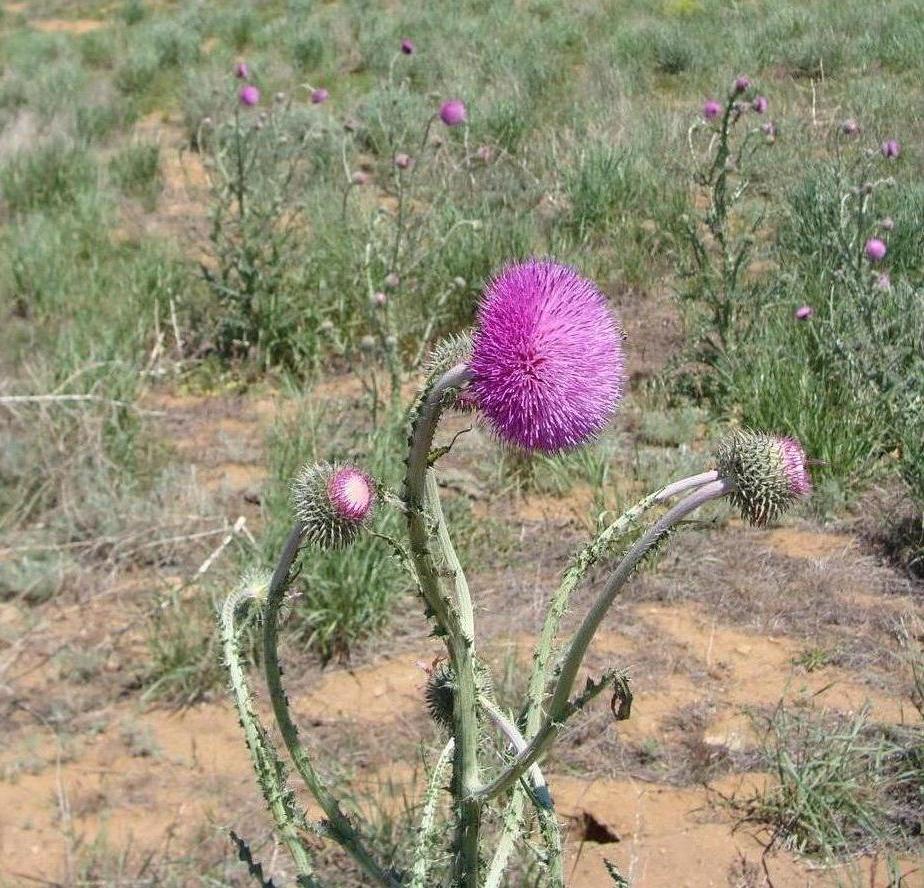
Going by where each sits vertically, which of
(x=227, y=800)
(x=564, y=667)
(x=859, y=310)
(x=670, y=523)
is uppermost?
(x=670, y=523)

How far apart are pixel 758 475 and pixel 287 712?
76 cm

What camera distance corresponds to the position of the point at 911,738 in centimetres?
279

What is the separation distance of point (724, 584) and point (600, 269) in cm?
279

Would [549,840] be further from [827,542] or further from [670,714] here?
[827,542]

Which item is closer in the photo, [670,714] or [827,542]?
[670,714]

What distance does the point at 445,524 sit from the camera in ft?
5.15

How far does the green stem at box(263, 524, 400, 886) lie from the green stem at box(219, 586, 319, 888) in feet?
0.12

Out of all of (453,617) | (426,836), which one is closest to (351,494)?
(453,617)

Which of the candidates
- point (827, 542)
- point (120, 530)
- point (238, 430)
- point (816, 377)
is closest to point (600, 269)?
point (816, 377)

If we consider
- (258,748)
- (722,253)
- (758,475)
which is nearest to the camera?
(758,475)

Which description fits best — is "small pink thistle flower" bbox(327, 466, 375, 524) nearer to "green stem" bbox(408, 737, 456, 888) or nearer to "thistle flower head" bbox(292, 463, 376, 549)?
"thistle flower head" bbox(292, 463, 376, 549)

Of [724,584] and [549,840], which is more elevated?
[549,840]

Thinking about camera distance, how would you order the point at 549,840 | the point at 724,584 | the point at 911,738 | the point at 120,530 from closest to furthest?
the point at 549,840, the point at 911,738, the point at 724,584, the point at 120,530

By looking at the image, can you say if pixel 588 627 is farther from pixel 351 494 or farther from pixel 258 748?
pixel 258 748
